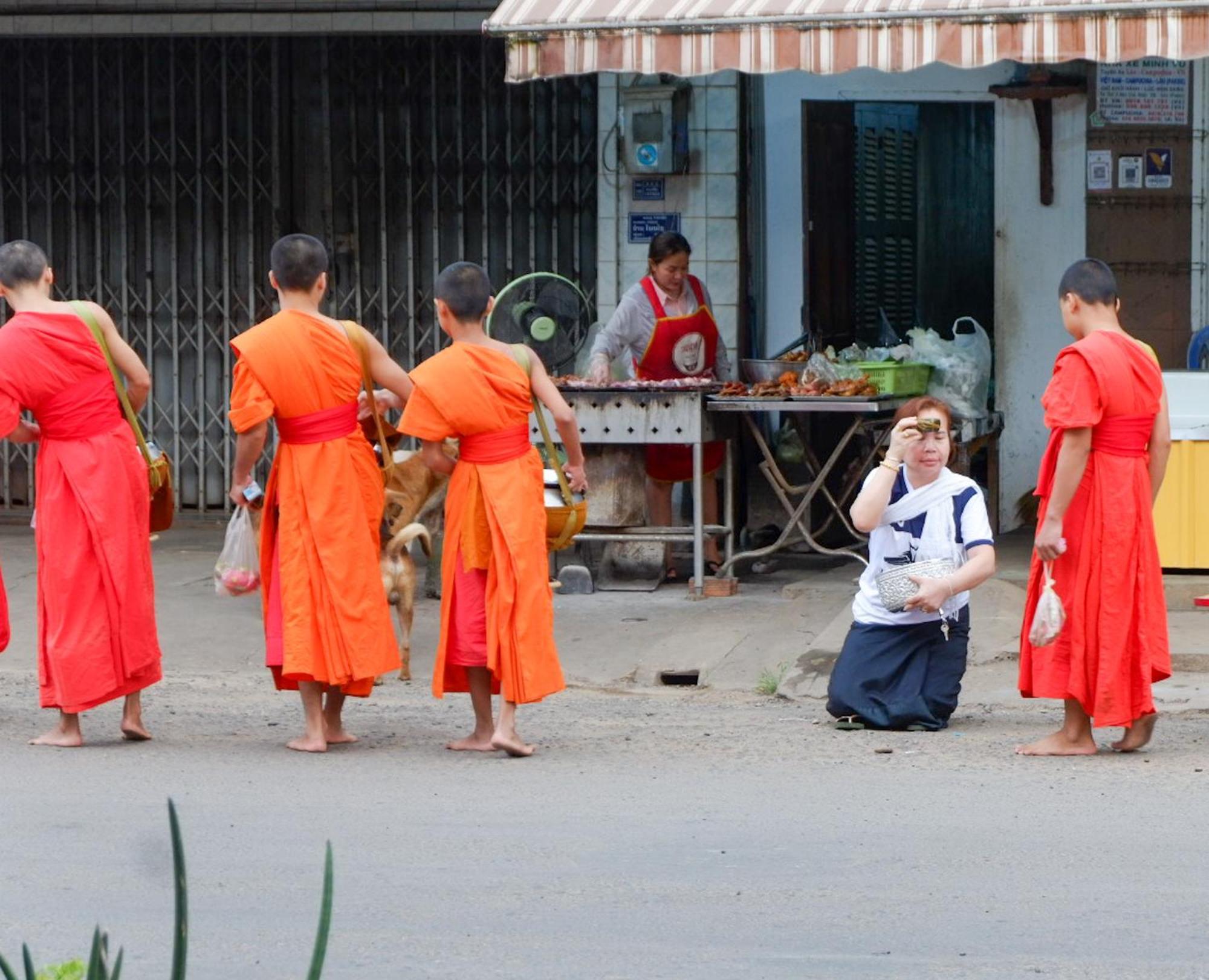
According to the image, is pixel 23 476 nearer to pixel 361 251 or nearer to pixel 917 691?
pixel 361 251

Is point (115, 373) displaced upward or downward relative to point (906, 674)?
upward

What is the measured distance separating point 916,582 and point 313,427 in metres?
2.00

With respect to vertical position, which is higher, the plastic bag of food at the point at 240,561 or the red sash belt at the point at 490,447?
the red sash belt at the point at 490,447

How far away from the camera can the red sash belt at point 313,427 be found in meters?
6.34

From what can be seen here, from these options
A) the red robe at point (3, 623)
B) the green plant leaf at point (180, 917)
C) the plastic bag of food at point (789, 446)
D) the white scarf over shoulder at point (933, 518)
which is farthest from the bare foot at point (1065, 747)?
the green plant leaf at point (180, 917)

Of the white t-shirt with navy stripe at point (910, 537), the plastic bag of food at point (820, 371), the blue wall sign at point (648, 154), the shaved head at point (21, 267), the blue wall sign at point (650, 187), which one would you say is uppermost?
the blue wall sign at point (648, 154)

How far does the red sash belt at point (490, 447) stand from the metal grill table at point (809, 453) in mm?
3015

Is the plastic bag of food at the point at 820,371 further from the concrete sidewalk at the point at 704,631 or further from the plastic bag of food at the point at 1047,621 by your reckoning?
the plastic bag of food at the point at 1047,621

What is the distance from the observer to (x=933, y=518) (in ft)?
21.6

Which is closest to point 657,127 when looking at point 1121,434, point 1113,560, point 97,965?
point 1121,434

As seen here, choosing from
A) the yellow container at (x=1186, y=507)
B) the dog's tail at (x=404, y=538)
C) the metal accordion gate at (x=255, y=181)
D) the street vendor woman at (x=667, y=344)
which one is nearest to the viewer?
the dog's tail at (x=404, y=538)

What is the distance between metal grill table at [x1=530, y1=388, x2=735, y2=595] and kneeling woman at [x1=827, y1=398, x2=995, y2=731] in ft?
8.76

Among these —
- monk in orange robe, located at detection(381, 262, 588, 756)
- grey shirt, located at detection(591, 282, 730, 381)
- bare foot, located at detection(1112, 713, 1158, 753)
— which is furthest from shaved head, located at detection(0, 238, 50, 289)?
bare foot, located at detection(1112, 713, 1158, 753)

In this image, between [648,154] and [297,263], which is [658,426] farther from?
[297,263]
